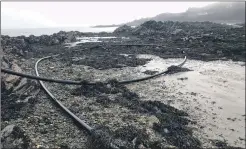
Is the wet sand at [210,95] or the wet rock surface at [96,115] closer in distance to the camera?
the wet rock surface at [96,115]

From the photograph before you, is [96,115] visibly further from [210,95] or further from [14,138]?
[210,95]

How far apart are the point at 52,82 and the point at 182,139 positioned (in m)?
7.89

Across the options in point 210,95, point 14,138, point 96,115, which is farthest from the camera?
point 210,95

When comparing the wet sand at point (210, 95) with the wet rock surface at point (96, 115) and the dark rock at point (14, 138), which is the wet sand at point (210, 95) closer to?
the wet rock surface at point (96, 115)

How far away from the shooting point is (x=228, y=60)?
59.5 feet

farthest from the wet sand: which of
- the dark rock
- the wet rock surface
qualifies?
the dark rock

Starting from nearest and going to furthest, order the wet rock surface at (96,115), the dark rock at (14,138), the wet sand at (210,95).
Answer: the dark rock at (14,138)
the wet rock surface at (96,115)
the wet sand at (210,95)

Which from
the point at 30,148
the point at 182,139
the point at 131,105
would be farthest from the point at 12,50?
the point at 182,139

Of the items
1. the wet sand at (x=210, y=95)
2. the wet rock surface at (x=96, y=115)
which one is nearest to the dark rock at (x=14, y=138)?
the wet rock surface at (x=96, y=115)

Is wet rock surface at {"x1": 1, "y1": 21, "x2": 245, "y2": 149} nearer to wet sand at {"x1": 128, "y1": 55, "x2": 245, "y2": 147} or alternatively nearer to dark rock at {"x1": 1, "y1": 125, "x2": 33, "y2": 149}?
dark rock at {"x1": 1, "y1": 125, "x2": 33, "y2": 149}

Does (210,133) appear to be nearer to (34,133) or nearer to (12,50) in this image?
(34,133)

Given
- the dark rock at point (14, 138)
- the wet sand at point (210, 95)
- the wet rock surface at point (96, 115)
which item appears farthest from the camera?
the wet sand at point (210, 95)

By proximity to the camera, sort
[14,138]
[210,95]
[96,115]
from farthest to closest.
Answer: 1. [210,95]
2. [96,115]
3. [14,138]

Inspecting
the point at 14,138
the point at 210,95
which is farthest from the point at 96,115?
the point at 210,95
